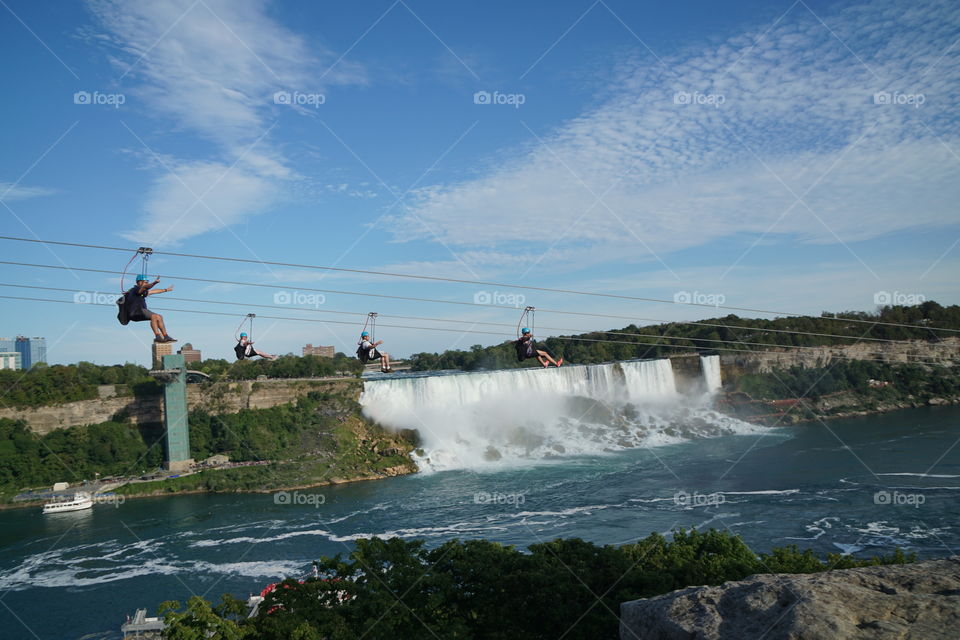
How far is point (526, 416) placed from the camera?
40469 mm

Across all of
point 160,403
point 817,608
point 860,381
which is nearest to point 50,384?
point 160,403

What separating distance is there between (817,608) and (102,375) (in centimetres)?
4389

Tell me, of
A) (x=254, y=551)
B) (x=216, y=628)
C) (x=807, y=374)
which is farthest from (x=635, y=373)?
(x=216, y=628)

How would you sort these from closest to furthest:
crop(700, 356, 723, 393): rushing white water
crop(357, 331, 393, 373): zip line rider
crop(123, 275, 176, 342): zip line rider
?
1. crop(123, 275, 176, 342): zip line rider
2. crop(357, 331, 393, 373): zip line rider
3. crop(700, 356, 723, 393): rushing white water

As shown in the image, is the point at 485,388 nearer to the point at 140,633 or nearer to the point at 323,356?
the point at 323,356

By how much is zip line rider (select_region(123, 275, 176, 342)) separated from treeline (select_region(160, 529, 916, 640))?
3290 millimetres

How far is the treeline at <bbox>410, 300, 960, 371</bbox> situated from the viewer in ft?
176

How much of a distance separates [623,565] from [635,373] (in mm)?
37563

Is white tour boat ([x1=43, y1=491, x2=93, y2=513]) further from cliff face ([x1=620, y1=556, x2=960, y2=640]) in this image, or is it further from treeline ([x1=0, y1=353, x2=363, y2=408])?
cliff face ([x1=620, y1=556, x2=960, y2=640])

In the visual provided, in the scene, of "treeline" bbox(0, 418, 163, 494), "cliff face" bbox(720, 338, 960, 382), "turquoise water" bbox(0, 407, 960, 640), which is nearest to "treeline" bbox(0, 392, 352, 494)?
"treeline" bbox(0, 418, 163, 494)

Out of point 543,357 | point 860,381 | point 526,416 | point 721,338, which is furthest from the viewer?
point 721,338

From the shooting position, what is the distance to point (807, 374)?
51719mm

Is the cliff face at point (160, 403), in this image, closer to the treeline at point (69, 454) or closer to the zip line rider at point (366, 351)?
the treeline at point (69, 454)

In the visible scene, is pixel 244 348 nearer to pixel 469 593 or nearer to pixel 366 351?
pixel 366 351
